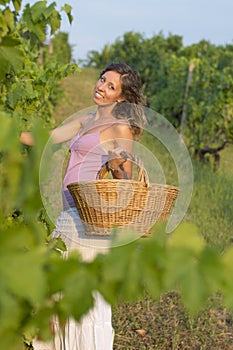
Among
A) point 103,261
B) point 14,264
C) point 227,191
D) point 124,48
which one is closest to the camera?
point 14,264

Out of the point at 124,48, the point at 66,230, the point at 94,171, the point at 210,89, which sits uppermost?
the point at 124,48

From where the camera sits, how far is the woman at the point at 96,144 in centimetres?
287

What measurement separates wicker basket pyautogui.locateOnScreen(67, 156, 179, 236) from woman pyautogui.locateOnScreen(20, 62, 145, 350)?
292 mm

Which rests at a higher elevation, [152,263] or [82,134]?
[82,134]

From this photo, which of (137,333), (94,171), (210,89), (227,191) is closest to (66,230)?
(94,171)

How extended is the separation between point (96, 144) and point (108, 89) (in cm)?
28

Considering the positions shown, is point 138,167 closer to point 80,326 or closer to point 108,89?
point 108,89

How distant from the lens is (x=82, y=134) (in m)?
3.03

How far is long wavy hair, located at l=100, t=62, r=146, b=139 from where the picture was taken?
3.00 m

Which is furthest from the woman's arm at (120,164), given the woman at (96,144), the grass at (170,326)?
the grass at (170,326)

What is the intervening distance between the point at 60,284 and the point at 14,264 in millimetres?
102

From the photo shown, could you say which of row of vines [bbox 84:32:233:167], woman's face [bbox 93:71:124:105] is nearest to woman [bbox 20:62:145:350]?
woman's face [bbox 93:71:124:105]

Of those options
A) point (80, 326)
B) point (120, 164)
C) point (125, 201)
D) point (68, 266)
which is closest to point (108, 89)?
point (120, 164)

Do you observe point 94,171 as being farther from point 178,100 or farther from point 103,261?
point 178,100
